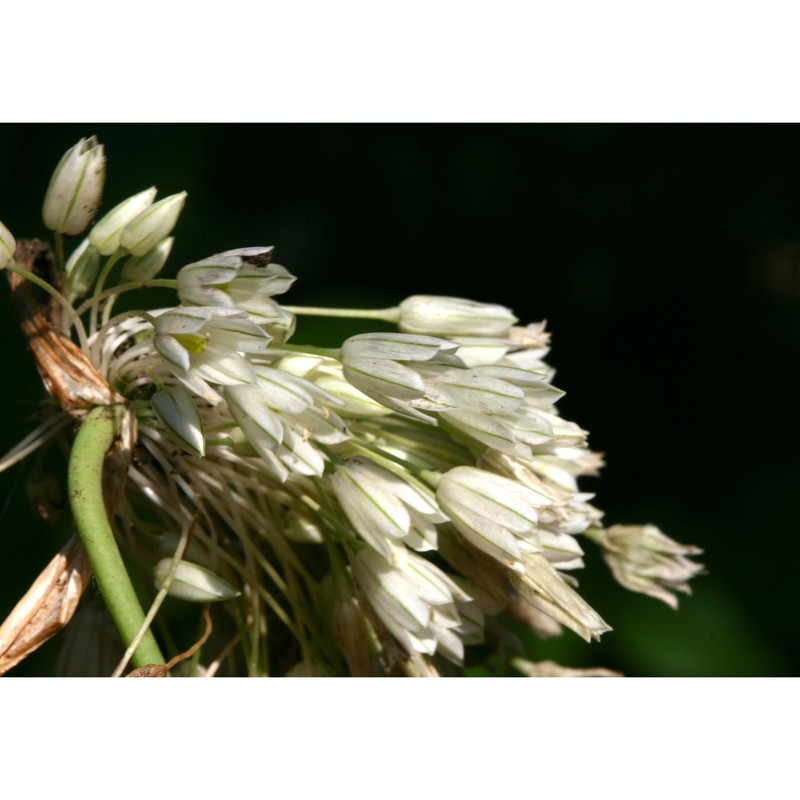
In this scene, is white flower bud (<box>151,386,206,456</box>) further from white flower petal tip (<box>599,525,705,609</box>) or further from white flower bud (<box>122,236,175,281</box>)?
white flower petal tip (<box>599,525,705,609</box>)

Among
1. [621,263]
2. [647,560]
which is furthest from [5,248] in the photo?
[621,263]

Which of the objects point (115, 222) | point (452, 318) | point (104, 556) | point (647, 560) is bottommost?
point (647, 560)

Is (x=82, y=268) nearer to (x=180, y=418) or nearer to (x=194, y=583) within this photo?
(x=180, y=418)

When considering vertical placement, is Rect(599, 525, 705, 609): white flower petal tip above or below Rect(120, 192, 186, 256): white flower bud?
below

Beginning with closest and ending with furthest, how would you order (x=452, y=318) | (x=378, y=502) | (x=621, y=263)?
(x=378, y=502), (x=452, y=318), (x=621, y=263)

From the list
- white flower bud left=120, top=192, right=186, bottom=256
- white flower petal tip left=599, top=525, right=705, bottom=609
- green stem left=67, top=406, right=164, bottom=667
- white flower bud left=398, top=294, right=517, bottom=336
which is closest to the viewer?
green stem left=67, top=406, right=164, bottom=667

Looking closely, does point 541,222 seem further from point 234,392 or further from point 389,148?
point 234,392

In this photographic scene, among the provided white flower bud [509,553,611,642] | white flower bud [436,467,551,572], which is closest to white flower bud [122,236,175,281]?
white flower bud [436,467,551,572]
